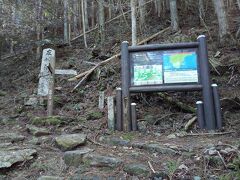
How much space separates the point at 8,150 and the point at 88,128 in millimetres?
1631

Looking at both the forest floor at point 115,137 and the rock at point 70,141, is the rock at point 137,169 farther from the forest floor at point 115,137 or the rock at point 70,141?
the rock at point 70,141

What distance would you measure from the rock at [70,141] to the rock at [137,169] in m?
1.11

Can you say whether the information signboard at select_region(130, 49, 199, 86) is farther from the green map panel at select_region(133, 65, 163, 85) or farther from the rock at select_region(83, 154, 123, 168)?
the rock at select_region(83, 154, 123, 168)

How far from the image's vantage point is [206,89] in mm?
5465

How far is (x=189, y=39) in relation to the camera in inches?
349

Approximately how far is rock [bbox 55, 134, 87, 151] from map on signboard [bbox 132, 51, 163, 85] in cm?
158


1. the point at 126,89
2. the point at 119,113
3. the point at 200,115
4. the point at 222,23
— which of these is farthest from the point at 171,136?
the point at 222,23

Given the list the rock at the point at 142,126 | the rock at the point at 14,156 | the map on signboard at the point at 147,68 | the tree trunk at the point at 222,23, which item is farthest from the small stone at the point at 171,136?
the tree trunk at the point at 222,23

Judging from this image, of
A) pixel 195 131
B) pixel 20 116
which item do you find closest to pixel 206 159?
pixel 195 131

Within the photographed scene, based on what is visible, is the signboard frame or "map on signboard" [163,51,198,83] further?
"map on signboard" [163,51,198,83]

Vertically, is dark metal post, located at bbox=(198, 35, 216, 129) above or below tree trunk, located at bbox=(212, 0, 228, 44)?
below

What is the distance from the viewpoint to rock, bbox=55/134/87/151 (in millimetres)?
4703

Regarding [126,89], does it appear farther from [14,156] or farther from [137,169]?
[14,156]

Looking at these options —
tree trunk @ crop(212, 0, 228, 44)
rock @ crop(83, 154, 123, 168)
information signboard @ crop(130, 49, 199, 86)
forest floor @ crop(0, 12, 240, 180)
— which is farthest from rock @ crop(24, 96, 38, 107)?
tree trunk @ crop(212, 0, 228, 44)
